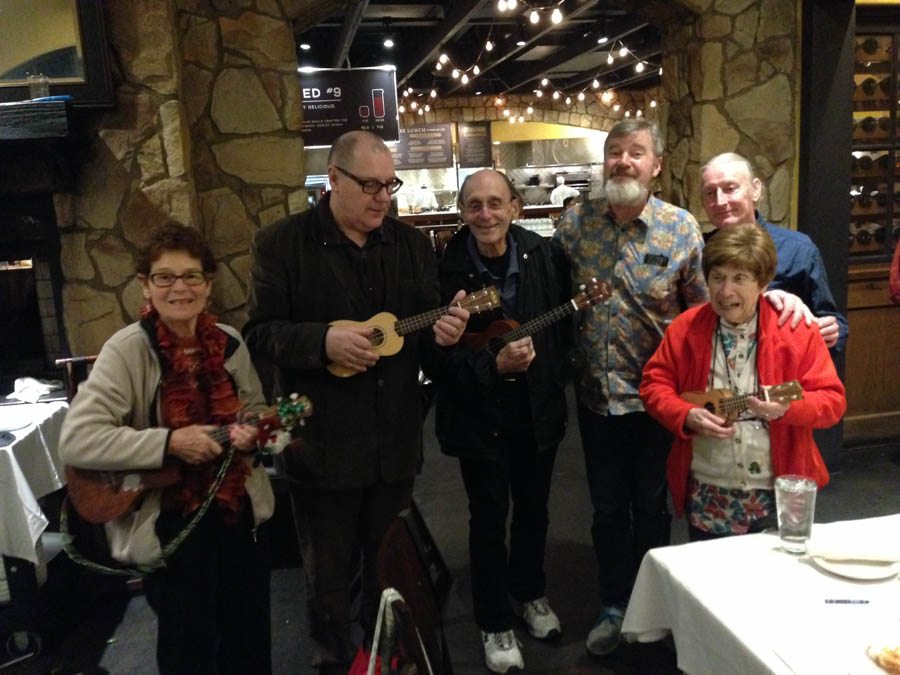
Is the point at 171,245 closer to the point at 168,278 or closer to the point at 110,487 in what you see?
the point at 168,278

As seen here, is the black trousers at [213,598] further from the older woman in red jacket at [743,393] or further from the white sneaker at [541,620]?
the older woman in red jacket at [743,393]

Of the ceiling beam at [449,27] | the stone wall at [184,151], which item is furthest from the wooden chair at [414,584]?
the ceiling beam at [449,27]

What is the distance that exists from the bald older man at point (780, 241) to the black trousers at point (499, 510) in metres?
0.95

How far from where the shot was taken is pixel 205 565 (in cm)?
176

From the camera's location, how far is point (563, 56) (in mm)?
8984

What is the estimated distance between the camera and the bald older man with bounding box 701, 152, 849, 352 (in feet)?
7.30

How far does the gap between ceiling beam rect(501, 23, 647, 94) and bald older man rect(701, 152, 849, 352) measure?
5.43m

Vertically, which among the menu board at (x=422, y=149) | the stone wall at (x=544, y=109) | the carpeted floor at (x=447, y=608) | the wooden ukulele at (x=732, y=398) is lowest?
the carpeted floor at (x=447, y=608)

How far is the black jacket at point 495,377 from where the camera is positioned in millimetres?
2223

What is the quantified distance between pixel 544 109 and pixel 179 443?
1290 cm

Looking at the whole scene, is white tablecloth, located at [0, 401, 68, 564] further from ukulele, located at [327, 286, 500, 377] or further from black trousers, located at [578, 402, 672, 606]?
black trousers, located at [578, 402, 672, 606]

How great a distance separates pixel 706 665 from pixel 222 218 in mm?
2766

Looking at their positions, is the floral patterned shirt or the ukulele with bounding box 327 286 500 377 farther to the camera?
the floral patterned shirt

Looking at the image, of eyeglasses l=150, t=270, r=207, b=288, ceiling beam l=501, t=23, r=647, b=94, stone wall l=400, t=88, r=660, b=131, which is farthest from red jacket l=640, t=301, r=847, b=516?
stone wall l=400, t=88, r=660, b=131
